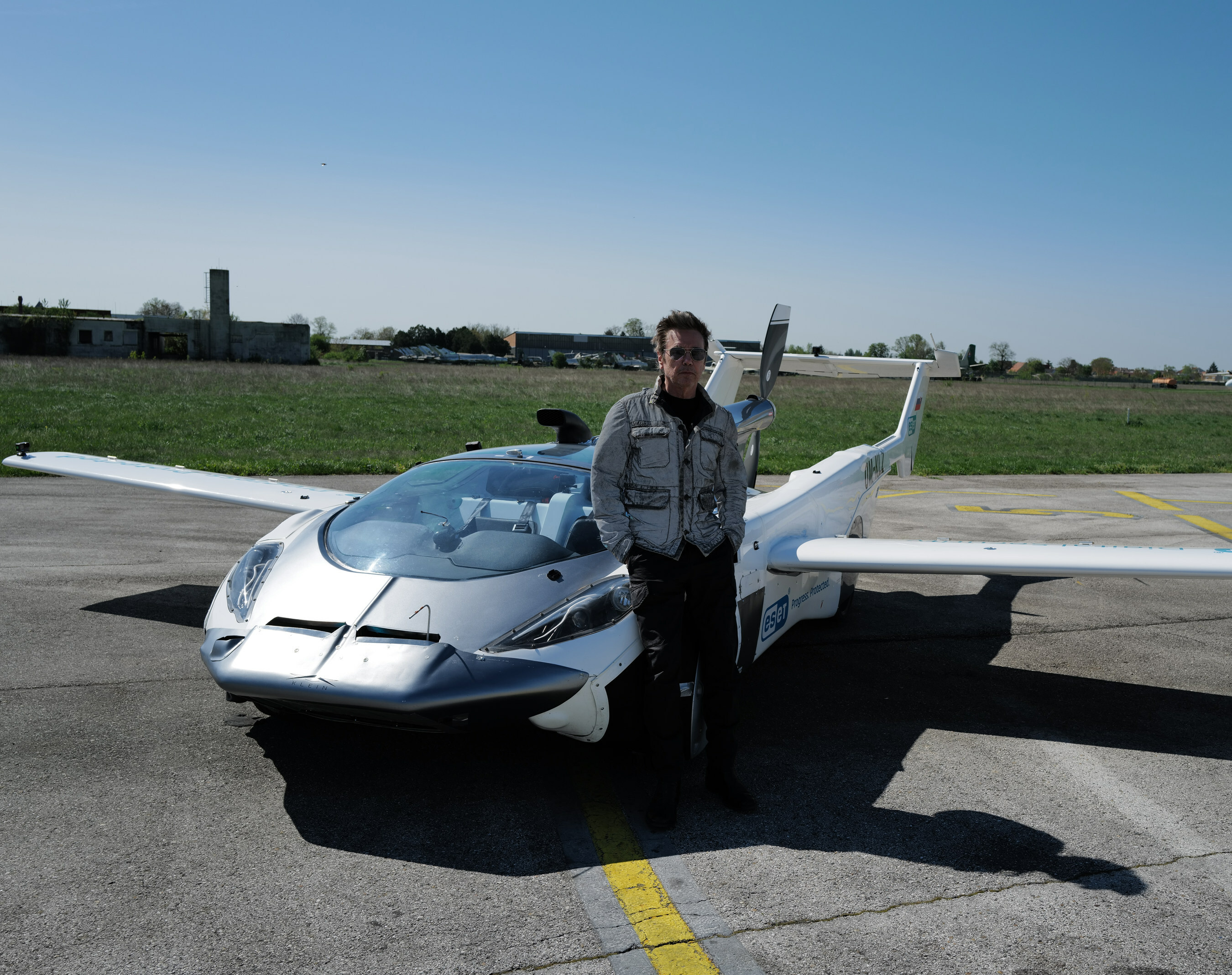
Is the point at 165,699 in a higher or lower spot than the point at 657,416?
lower

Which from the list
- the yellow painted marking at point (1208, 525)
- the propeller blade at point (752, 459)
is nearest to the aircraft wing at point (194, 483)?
the propeller blade at point (752, 459)

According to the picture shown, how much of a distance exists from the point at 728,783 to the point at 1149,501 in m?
13.3

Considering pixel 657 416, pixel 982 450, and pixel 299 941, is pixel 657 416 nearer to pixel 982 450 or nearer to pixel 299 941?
pixel 299 941

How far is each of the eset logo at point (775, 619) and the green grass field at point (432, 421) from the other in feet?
34.3

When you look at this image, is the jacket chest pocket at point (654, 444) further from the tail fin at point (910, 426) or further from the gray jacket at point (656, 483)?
the tail fin at point (910, 426)

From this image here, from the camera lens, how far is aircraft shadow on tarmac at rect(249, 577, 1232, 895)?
146 inches

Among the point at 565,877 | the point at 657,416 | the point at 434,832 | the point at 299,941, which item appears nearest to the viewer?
the point at 299,941

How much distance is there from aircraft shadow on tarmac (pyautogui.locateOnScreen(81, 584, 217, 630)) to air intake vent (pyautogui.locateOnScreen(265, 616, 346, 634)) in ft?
9.15

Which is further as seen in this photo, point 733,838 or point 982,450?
point 982,450

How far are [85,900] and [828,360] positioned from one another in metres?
7.39

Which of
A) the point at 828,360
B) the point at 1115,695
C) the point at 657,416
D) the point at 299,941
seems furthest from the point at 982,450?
the point at 299,941

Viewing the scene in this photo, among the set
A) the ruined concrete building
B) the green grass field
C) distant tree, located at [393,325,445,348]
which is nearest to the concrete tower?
the ruined concrete building

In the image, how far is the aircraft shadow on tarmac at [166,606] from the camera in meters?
6.65

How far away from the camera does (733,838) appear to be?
3.82 metres
